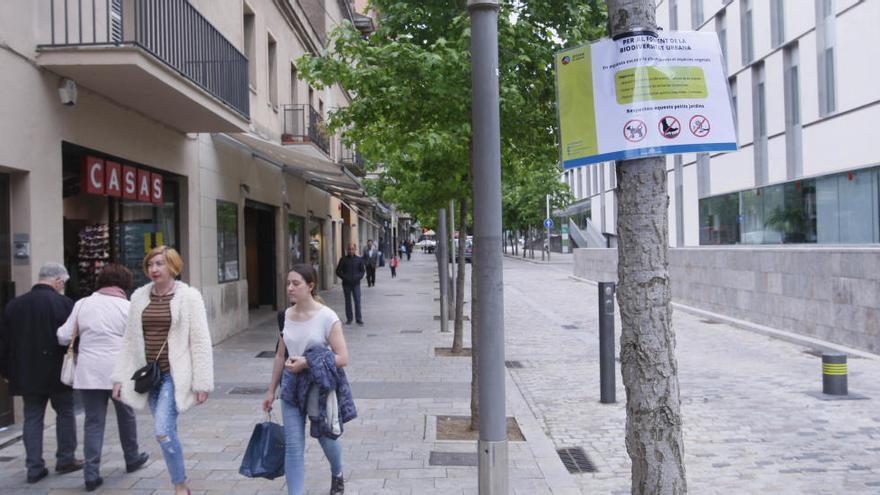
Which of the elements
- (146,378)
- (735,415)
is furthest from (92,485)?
(735,415)

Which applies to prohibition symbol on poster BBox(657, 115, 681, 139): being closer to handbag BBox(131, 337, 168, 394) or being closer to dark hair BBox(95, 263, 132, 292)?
handbag BBox(131, 337, 168, 394)

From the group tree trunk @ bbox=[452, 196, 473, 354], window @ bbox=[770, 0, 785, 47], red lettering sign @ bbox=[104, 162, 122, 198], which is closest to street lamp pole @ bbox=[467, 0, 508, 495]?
tree trunk @ bbox=[452, 196, 473, 354]

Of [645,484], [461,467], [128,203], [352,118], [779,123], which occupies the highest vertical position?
[779,123]

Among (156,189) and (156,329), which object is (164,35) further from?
(156,329)

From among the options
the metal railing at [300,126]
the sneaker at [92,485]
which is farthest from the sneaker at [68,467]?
the metal railing at [300,126]

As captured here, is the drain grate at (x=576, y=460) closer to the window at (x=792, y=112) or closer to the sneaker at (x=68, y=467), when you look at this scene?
the sneaker at (x=68, y=467)

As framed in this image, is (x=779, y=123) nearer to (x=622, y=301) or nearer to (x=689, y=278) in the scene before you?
(x=689, y=278)

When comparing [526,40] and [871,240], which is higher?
[526,40]

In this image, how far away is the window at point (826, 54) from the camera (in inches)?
817

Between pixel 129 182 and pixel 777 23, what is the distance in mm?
20793

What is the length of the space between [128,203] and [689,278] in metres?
12.6

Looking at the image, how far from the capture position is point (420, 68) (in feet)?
25.8

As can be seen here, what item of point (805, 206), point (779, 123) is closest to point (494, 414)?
point (805, 206)

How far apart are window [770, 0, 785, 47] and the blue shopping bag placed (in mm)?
23084
